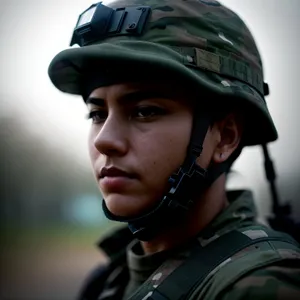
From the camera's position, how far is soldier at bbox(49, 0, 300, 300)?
172cm

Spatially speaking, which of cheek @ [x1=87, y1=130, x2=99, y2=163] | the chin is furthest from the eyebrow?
the chin

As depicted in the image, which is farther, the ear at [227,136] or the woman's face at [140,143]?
the ear at [227,136]

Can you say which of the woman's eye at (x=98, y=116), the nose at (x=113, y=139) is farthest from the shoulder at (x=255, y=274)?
the woman's eye at (x=98, y=116)

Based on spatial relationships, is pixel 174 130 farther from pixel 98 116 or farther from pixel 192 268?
pixel 192 268

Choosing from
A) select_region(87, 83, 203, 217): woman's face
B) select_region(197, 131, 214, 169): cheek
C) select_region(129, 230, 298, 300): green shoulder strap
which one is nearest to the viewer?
select_region(129, 230, 298, 300): green shoulder strap

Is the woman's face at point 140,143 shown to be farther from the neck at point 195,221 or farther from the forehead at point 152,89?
the neck at point 195,221

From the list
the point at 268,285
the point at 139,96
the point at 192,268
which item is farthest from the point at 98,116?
the point at 268,285

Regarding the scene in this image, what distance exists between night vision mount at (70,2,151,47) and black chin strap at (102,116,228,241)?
0.44 m

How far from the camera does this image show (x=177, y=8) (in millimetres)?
1916

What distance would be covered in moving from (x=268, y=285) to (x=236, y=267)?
0.15 meters

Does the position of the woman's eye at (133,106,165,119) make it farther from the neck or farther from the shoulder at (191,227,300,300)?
the shoulder at (191,227,300,300)

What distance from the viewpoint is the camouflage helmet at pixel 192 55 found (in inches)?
69.2

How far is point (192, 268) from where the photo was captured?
1686 millimetres

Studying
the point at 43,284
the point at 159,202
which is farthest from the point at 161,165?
the point at 43,284
